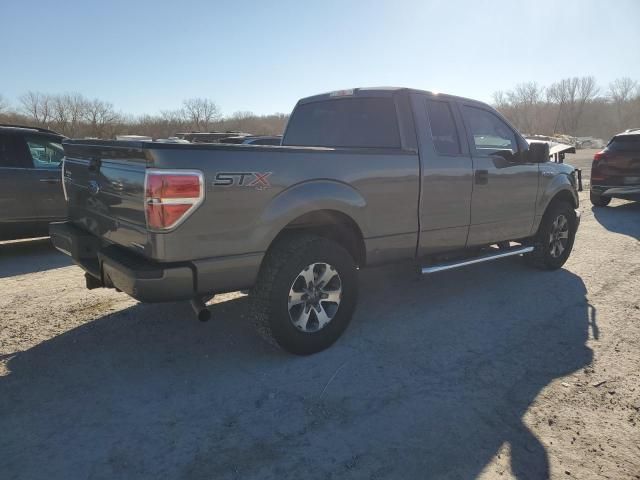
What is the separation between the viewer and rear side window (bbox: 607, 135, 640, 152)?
10.1 metres

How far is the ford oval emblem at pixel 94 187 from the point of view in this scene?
11.2 ft

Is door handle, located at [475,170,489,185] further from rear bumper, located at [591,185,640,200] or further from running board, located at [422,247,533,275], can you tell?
rear bumper, located at [591,185,640,200]

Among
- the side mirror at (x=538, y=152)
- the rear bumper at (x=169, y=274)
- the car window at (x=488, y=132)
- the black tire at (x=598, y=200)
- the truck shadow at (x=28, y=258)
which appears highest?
the car window at (x=488, y=132)

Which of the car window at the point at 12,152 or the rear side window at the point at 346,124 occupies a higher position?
the rear side window at the point at 346,124

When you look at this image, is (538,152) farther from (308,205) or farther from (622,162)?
(622,162)

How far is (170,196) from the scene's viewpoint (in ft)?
8.97

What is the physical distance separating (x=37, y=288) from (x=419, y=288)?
4.14m

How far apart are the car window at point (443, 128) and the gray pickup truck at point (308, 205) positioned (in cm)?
1

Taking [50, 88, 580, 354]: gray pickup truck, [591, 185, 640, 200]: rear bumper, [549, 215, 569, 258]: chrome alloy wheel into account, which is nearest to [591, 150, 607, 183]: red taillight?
[591, 185, 640, 200]: rear bumper

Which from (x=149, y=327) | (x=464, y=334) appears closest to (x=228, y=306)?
(x=149, y=327)

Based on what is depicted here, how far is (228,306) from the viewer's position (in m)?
4.61

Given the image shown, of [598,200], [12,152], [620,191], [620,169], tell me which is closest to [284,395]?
[12,152]

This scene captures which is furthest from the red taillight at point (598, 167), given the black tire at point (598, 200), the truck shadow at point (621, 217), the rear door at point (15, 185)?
the rear door at point (15, 185)

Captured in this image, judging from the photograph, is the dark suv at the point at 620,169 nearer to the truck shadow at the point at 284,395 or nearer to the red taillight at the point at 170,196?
the truck shadow at the point at 284,395
